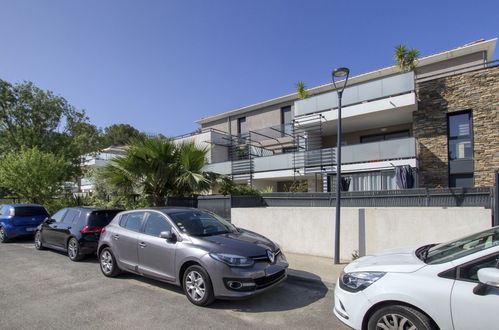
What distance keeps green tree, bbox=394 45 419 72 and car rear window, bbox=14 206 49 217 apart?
1684 centimetres

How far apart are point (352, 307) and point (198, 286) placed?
2.33 meters

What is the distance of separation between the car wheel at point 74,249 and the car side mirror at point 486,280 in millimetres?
8135

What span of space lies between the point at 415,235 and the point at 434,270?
13.6 ft

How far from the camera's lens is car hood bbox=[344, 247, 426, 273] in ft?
10.3

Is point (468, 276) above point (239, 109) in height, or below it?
below

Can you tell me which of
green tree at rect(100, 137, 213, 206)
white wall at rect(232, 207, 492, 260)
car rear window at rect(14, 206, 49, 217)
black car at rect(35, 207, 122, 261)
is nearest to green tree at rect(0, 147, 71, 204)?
car rear window at rect(14, 206, 49, 217)

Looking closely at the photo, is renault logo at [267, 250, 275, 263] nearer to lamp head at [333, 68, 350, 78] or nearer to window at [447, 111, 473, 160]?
lamp head at [333, 68, 350, 78]

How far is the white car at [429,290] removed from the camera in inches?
102

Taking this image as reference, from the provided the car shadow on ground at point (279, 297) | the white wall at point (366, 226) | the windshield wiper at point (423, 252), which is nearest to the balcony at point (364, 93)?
the white wall at point (366, 226)

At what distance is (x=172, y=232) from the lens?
16.8 feet

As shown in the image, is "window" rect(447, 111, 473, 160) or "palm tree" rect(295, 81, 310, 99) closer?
"window" rect(447, 111, 473, 160)

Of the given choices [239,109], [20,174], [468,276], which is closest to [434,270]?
[468,276]

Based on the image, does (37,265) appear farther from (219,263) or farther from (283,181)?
(283,181)

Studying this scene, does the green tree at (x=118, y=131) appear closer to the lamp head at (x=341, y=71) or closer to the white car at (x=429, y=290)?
the lamp head at (x=341, y=71)
